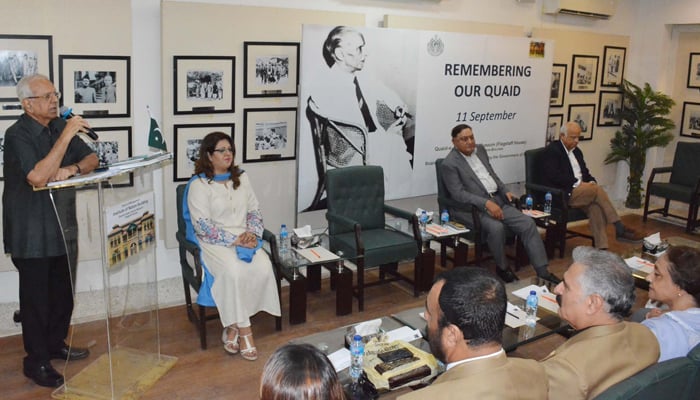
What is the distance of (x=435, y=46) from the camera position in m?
6.00

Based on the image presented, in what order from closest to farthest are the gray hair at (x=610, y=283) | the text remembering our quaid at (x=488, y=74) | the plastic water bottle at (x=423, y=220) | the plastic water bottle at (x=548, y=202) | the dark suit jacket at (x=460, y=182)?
the gray hair at (x=610, y=283) → the plastic water bottle at (x=423, y=220) → the dark suit jacket at (x=460, y=182) → the text remembering our quaid at (x=488, y=74) → the plastic water bottle at (x=548, y=202)

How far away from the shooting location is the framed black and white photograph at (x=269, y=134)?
5.36 meters

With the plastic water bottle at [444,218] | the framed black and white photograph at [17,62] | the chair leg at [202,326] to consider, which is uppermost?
the framed black and white photograph at [17,62]

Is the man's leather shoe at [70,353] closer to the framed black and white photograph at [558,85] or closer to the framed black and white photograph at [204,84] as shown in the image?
the framed black and white photograph at [204,84]

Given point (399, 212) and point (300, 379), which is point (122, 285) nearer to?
point (300, 379)

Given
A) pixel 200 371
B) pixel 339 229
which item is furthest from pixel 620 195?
pixel 200 371

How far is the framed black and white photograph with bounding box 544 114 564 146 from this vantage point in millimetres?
7371

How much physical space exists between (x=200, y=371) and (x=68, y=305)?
0.91 metres

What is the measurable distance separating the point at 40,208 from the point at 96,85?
4.69 feet

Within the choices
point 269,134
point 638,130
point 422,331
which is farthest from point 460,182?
point 638,130

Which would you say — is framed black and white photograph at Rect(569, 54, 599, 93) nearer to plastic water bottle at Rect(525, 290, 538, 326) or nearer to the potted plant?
the potted plant

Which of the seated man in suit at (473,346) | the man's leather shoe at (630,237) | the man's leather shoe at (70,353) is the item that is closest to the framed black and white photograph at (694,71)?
the man's leather shoe at (630,237)

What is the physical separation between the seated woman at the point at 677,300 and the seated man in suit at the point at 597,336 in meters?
0.27

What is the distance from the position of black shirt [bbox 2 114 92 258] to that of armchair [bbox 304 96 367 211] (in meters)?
2.30
